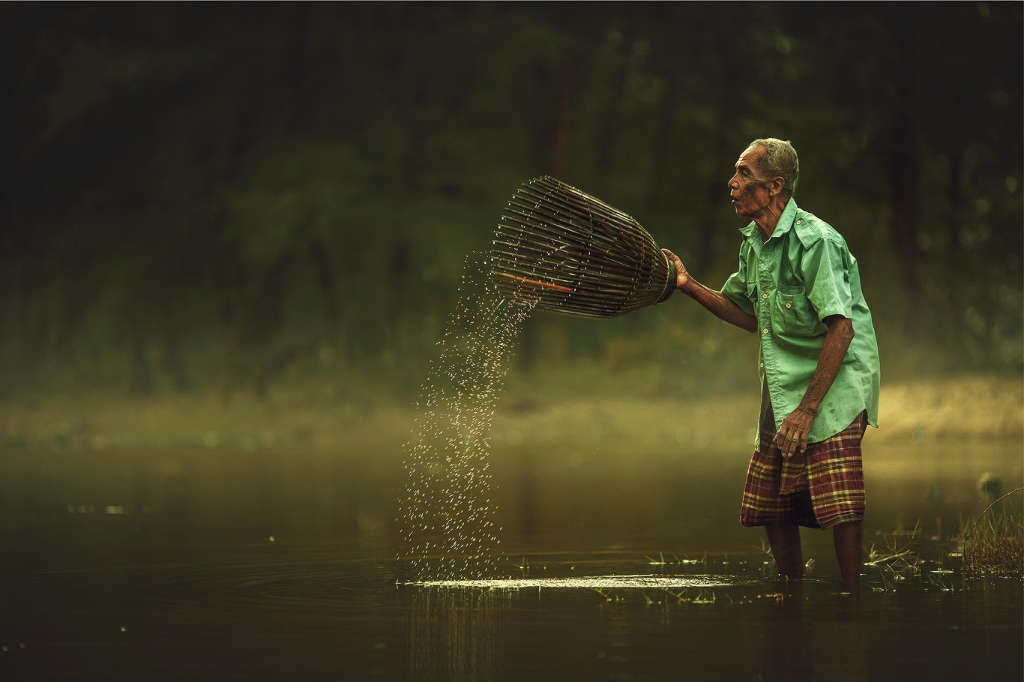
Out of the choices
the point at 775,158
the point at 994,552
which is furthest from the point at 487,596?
the point at 994,552

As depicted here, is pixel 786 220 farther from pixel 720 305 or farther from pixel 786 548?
pixel 786 548

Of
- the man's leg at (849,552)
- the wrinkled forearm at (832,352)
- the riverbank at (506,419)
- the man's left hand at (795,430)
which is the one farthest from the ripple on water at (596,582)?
the riverbank at (506,419)

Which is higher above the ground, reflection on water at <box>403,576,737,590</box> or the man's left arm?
the man's left arm

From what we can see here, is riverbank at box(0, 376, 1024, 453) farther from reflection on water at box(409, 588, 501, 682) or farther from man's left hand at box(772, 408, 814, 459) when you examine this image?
man's left hand at box(772, 408, 814, 459)

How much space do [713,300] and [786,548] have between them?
1.07m

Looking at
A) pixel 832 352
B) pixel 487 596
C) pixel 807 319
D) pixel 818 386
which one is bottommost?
pixel 487 596

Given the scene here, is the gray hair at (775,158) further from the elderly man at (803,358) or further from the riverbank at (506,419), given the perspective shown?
the riverbank at (506,419)

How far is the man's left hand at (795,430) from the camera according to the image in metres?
6.64

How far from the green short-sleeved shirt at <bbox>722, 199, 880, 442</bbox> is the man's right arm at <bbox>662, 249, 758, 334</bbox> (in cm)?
21

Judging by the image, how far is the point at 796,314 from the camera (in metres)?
6.72

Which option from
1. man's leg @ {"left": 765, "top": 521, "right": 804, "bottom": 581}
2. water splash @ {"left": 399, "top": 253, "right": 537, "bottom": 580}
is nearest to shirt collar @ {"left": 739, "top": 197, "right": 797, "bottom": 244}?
water splash @ {"left": 399, "top": 253, "right": 537, "bottom": 580}

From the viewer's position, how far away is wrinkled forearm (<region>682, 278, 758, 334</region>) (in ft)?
22.9

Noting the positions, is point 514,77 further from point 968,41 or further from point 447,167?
point 968,41

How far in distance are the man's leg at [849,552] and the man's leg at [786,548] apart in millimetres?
273
